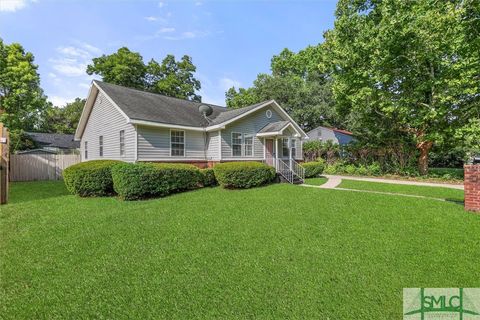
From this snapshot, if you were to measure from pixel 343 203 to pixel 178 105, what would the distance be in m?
11.9

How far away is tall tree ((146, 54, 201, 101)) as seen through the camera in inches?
1242

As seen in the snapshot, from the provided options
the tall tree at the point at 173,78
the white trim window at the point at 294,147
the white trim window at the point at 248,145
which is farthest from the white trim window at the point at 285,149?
the tall tree at the point at 173,78

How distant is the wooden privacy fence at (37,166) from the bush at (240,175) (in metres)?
13.5

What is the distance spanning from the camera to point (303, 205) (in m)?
7.40

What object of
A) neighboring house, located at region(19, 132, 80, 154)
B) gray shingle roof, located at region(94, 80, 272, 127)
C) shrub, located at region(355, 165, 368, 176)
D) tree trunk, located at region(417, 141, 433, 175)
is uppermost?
gray shingle roof, located at region(94, 80, 272, 127)

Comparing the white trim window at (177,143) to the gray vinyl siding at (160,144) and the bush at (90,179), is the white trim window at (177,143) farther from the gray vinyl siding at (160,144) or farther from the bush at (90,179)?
the bush at (90,179)

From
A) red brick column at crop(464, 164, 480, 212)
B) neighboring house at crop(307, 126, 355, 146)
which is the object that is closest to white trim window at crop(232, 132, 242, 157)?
Result: red brick column at crop(464, 164, 480, 212)

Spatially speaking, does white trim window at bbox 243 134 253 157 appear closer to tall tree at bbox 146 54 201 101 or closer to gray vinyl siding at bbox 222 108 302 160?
gray vinyl siding at bbox 222 108 302 160

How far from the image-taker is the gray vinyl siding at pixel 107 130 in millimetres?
11852

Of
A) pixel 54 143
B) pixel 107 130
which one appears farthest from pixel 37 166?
pixel 54 143

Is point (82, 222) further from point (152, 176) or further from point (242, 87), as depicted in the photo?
point (242, 87)

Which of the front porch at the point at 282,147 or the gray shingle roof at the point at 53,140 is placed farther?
the gray shingle roof at the point at 53,140

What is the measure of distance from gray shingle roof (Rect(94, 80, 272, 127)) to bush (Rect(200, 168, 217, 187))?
341 cm

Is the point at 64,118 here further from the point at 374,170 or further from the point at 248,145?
the point at 374,170
